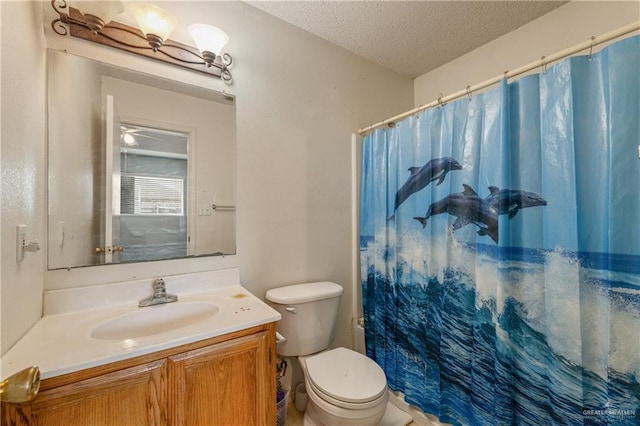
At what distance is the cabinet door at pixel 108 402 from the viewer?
714 millimetres

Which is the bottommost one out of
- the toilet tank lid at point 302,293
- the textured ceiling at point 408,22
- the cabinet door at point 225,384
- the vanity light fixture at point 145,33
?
the cabinet door at point 225,384

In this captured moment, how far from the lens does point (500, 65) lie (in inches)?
72.2

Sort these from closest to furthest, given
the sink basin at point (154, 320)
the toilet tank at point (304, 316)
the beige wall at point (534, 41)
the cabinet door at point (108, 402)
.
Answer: the cabinet door at point (108, 402) < the sink basin at point (154, 320) < the beige wall at point (534, 41) < the toilet tank at point (304, 316)

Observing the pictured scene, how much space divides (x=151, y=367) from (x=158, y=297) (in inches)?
15.4

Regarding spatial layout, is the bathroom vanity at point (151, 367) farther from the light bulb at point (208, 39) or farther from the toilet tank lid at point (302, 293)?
the light bulb at point (208, 39)

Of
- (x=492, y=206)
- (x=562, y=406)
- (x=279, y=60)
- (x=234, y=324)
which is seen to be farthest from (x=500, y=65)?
(x=234, y=324)

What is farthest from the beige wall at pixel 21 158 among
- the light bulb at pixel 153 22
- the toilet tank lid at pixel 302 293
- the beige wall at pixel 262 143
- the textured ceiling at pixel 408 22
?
the textured ceiling at pixel 408 22

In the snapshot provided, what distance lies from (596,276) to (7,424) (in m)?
1.86

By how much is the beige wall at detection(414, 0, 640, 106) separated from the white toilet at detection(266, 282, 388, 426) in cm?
187

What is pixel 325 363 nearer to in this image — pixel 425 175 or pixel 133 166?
pixel 425 175

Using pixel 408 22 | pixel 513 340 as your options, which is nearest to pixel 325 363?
pixel 513 340

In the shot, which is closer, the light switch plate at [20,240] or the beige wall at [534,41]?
the light switch plate at [20,240]

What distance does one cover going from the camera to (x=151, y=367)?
849 mm

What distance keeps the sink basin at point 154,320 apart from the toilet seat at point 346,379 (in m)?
0.61
